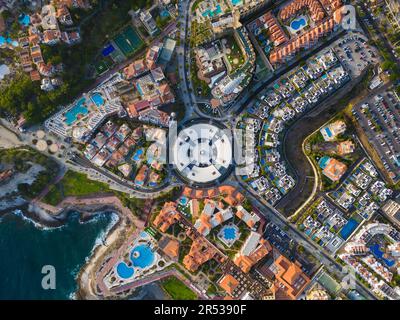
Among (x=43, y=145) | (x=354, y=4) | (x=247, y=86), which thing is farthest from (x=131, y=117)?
(x=354, y=4)

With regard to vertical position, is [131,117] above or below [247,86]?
above

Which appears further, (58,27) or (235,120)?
(235,120)

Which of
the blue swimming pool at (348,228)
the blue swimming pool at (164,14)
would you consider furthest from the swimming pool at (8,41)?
the blue swimming pool at (348,228)

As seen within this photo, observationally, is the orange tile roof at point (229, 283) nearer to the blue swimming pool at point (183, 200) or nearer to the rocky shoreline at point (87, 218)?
the blue swimming pool at point (183, 200)

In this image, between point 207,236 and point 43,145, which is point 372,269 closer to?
point 207,236

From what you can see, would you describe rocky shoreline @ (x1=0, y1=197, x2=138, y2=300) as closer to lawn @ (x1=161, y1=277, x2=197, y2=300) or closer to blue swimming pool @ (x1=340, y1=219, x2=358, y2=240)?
lawn @ (x1=161, y1=277, x2=197, y2=300)

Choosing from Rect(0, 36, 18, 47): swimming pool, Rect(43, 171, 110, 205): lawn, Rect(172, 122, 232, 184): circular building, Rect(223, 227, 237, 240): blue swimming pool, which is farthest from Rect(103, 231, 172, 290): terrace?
Rect(0, 36, 18, 47): swimming pool
